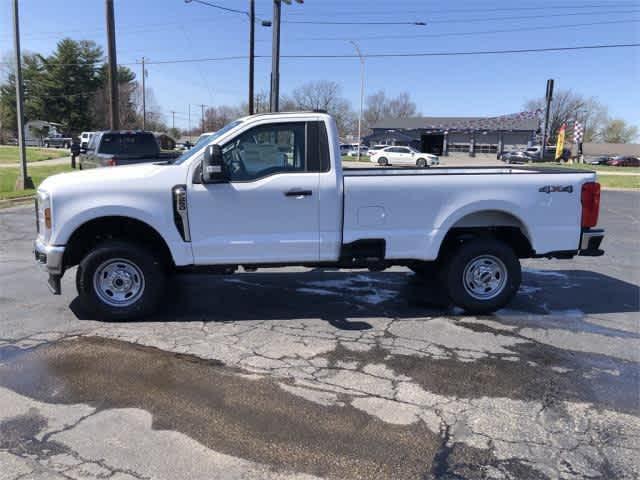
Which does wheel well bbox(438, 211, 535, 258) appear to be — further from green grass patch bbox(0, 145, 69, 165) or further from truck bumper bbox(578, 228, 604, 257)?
green grass patch bbox(0, 145, 69, 165)

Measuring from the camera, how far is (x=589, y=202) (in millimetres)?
5758

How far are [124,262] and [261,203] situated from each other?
1.50 meters

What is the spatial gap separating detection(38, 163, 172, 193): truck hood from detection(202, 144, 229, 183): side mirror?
0.46m

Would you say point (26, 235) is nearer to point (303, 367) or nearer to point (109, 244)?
point (109, 244)

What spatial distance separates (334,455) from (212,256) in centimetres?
276

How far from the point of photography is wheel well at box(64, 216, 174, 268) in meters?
5.41

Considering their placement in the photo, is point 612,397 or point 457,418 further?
point 612,397

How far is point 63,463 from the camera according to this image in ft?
10.0

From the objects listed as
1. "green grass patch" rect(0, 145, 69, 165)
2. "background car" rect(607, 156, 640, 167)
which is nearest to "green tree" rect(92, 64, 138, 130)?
"green grass patch" rect(0, 145, 69, 165)

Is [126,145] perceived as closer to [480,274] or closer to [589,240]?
[480,274]

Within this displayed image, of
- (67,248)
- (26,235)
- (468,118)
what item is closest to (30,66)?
(468,118)

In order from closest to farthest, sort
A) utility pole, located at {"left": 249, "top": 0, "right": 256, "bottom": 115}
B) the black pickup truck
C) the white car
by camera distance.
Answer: the black pickup truck < utility pole, located at {"left": 249, "top": 0, "right": 256, "bottom": 115} < the white car

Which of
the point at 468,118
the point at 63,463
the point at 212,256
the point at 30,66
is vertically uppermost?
the point at 30,66

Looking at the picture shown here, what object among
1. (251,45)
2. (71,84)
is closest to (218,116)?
(71,84)
